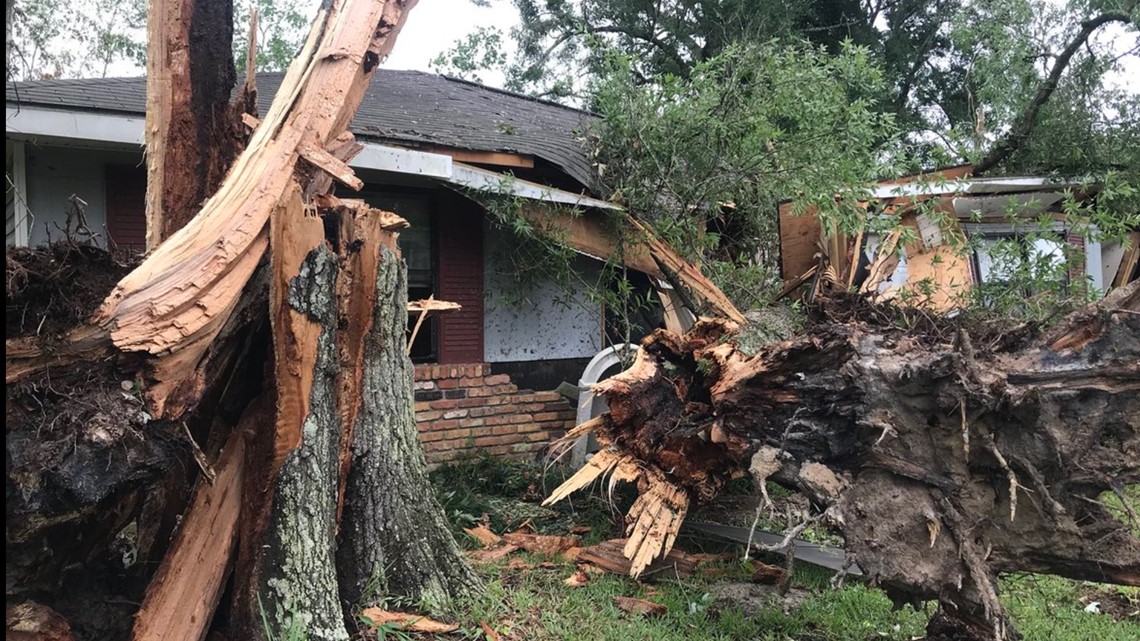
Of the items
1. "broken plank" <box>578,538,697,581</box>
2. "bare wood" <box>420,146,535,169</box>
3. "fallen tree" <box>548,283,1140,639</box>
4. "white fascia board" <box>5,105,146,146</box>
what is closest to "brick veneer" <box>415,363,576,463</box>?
"bare wood" <box>420,146,535,169</box>

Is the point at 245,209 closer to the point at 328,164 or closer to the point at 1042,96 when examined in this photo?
the point at 328,164

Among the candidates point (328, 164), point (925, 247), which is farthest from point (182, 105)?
point (925, 247)

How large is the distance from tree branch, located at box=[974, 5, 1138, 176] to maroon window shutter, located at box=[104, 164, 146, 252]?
32.8ft

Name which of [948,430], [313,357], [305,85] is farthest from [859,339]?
[305,85]

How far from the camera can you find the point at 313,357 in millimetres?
3453

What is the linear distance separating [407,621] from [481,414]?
178 inches

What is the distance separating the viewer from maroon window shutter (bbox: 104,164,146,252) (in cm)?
639

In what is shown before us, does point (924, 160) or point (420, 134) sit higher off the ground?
point (924, 160)

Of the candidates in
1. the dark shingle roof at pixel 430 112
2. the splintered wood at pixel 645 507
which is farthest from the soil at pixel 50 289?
the splintered wood at pixel 645 507

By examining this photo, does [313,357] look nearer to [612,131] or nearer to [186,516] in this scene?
[186,516]

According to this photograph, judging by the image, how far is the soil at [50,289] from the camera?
2619 mm

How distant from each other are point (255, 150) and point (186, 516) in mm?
1603

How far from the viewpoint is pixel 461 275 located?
26.8 ft

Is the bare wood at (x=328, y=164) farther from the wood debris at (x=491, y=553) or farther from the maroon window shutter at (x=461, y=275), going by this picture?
the maroon window shutter at (x=461, y=275)
